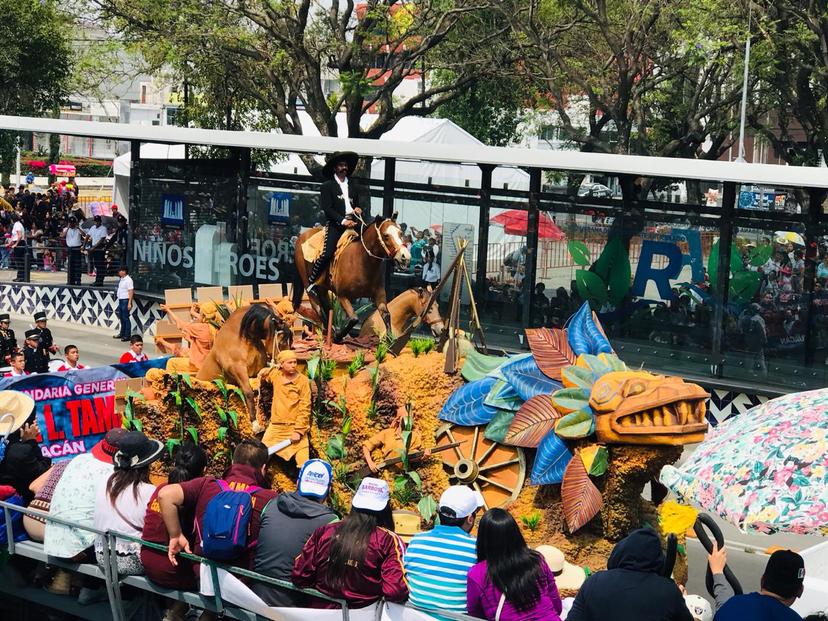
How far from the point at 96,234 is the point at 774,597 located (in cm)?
2106

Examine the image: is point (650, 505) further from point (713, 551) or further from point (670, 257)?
point (670, 257)

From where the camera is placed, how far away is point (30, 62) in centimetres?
3975

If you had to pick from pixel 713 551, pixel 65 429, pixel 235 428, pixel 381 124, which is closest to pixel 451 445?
pixel 235 428

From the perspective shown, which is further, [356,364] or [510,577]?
[356,364]

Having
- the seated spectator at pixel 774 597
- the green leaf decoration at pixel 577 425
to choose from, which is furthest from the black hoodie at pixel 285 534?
the seated spectator at pixel 774 597

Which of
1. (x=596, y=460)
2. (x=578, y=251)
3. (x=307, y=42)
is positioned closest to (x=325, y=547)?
(x=596, y=460)

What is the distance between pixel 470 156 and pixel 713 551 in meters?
11.4

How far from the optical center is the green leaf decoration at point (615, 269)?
1666cm

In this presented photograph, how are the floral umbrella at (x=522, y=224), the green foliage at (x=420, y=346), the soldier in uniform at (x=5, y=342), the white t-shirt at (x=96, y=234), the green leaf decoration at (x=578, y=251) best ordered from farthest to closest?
the white t-shirt at (x=96, y=234)
the floral umbrella at (x=522, y=224)
the green leaf decoration at (x=578, y=251)
the soldier in uniform at (x=5, y=342)
the green foliage at (x=420, y=346)

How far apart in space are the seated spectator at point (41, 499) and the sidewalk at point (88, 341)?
10.9m

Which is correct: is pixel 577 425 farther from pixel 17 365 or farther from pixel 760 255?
pixel 760 255

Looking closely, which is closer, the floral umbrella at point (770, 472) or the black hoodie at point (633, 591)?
the black hoodie at point (633, 591)

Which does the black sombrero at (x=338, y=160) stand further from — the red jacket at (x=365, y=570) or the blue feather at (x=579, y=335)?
the red jacket at (x=365, y=570)

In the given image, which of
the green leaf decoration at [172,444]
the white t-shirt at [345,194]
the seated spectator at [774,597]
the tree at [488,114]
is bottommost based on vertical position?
the green leaf decoration at [172,444]
